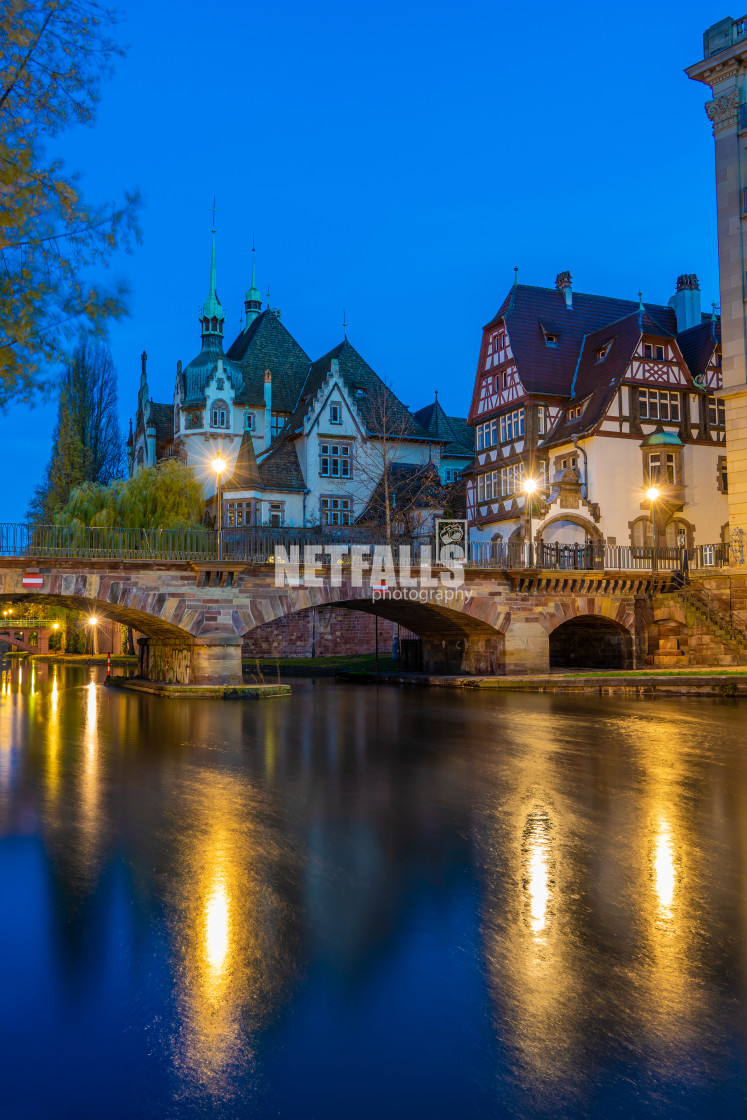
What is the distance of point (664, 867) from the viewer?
331 inches

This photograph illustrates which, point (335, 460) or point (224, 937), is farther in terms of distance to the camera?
point (335, 460)

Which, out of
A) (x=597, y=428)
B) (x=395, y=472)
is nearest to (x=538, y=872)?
(x=597, y=428)

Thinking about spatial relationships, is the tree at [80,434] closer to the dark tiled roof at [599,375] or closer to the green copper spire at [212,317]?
the green copper spire at [212,317]

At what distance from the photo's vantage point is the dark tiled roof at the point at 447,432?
199 ft

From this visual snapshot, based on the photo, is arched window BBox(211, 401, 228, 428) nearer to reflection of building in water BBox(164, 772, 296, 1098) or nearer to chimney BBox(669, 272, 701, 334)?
→ chimney BBox(669, 272, 701, 334)

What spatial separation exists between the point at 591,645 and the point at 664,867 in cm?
3586

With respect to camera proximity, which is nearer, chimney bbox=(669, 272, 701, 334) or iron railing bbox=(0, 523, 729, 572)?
iron railing bbox=(0, 523, 729, 572)

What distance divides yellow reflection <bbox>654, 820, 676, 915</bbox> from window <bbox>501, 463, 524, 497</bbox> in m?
36.7

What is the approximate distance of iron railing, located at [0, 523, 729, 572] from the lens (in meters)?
30.2

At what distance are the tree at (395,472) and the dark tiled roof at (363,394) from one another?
6cm

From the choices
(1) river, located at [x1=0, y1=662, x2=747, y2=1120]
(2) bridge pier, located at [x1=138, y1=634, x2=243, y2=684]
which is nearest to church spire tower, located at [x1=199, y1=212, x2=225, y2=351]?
(2) bridge pier, located at [x1=138, y1=634, x2=243, y2=684]

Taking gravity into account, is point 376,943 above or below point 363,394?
below

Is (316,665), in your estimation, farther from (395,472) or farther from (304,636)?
(395,472)

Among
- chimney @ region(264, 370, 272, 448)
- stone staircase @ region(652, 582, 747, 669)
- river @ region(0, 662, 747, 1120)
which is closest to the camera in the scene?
river @ region(0, 662, 747, 1120)
